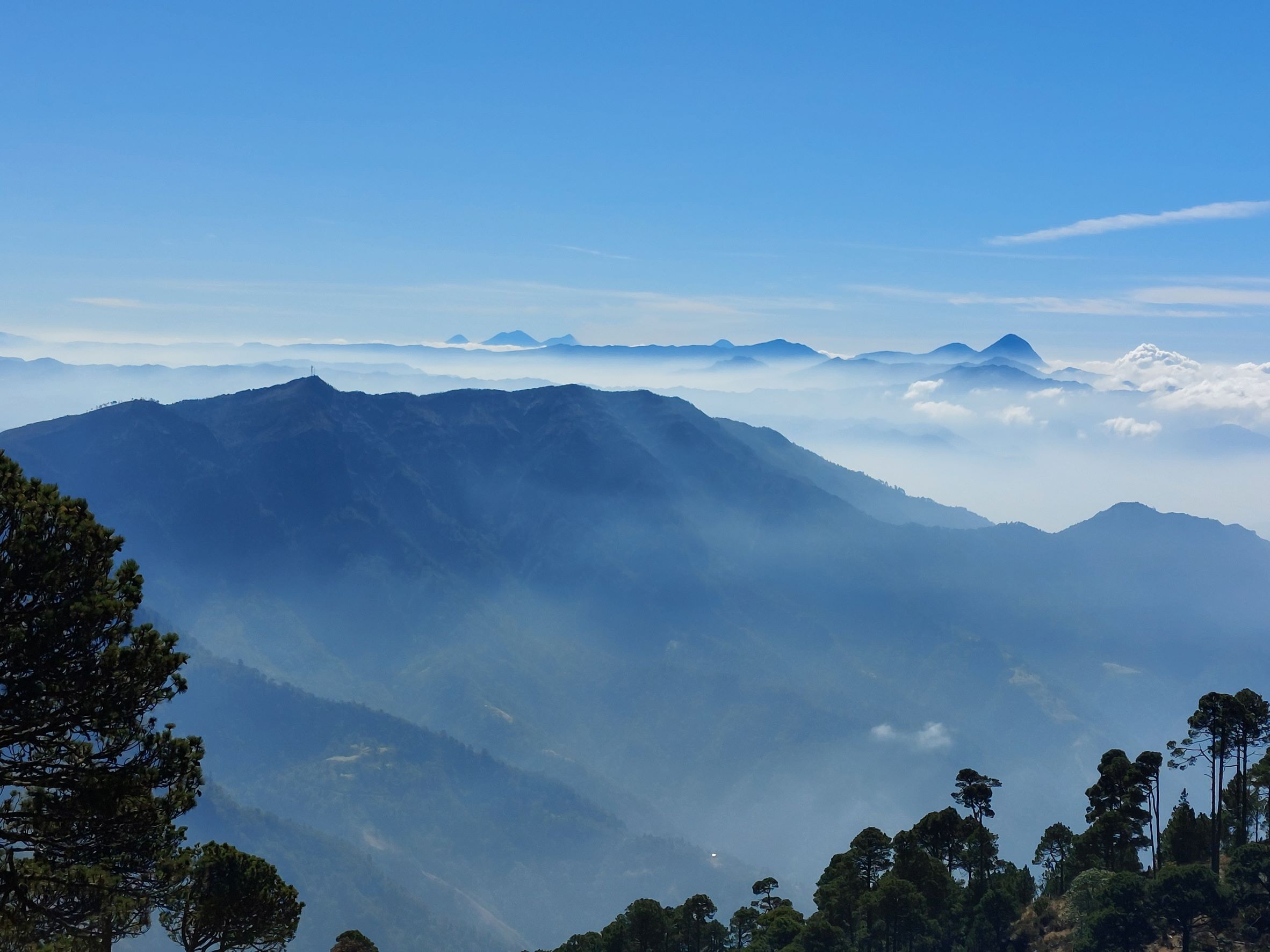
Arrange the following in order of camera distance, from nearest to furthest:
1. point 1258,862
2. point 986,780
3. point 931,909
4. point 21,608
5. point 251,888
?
point 21,608 < point 251,888 < point 1258,862 < point 931,909 < point 986,780

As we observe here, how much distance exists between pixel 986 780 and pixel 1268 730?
86.4 ft

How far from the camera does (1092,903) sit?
254 feet

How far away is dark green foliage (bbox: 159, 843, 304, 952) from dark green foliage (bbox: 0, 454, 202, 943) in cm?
1197

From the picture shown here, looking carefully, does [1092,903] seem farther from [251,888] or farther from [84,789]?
[84,789]

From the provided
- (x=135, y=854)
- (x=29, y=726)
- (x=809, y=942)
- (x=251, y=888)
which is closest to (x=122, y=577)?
(x=29, y=726)

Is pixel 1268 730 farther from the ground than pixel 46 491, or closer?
closer

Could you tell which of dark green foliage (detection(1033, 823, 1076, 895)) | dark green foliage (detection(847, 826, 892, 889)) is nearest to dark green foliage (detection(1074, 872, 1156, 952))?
dark green foliage (detection(1033, 823, 1076, 895))

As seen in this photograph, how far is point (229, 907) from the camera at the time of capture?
4141 cm

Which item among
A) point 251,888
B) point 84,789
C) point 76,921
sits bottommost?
point 251,888

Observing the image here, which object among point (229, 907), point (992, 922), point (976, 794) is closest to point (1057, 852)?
point (976, 794)

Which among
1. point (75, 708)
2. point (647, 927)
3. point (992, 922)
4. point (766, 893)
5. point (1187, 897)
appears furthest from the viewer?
point (766, 893)

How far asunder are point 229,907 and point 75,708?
1909 cm

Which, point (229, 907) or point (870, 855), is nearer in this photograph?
point (229, 907)

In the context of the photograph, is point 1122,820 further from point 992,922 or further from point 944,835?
point 944,835
